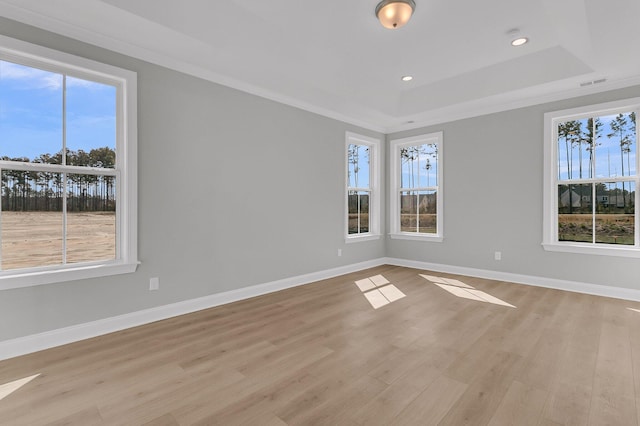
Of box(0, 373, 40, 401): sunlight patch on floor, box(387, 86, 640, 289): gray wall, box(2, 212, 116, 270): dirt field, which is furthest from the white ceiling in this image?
box(0, 373, 40, 401): sunlight patch on floor

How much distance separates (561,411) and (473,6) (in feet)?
10.2

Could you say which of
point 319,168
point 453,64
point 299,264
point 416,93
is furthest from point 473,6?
point 299,264

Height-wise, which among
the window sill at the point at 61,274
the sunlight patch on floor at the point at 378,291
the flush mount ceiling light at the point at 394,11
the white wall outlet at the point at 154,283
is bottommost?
the sunlight patch on floor at the point at 378,291

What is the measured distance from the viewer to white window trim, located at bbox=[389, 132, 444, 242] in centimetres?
553

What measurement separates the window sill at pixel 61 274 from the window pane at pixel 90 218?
13cm

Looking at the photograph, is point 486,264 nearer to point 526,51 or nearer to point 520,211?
point 520,211

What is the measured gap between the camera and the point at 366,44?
11.4 ft

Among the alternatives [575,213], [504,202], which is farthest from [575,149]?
[504,202]

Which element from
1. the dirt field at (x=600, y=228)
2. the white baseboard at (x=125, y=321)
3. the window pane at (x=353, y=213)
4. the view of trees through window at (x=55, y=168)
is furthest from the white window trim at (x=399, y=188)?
the view of trees through window at (x=55, y=168)

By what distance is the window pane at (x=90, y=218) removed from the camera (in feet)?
9.23

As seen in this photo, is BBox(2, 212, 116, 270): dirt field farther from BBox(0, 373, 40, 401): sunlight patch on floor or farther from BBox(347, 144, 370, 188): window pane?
BBox(347, 144, 370, 188): window pane

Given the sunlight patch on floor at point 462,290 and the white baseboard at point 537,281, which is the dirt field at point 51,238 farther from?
the white baseboard at point 537,281

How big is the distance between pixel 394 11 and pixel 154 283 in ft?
11.0

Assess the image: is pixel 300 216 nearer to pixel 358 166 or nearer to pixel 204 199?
pixel 204 199
